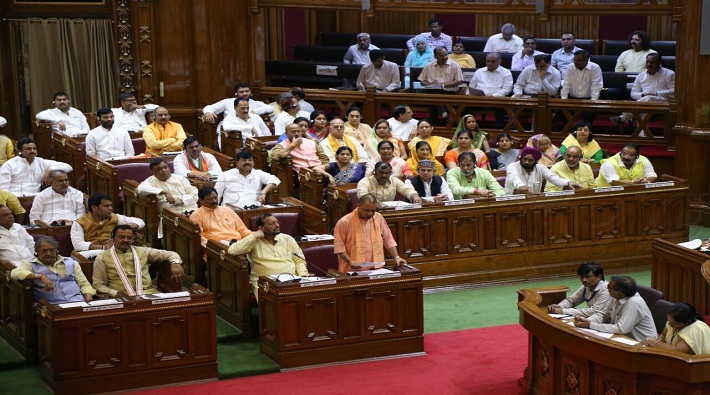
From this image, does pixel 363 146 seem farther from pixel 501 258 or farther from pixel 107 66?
pixel 107 66

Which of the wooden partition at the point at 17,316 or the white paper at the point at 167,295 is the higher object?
the white paper at the point at 167,295

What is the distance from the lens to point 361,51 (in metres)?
14.5

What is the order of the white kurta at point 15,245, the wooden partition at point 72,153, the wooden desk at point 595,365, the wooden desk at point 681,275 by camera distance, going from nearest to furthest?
the wooden desk at point 595,365 < the white kurta at point 15,245 < the wooden desk at point 681,275 < the wooden partition at point 72,153

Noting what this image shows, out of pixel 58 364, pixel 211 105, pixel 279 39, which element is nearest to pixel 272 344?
pixel 58 364

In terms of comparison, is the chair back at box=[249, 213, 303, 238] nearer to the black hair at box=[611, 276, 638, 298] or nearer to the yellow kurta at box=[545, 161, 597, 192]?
the yellow kurta at box=[545, 161, 597, 192]

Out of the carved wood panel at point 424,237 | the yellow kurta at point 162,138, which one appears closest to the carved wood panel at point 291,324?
the carved wood panel at point 424,237

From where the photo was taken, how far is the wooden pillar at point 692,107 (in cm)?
1177

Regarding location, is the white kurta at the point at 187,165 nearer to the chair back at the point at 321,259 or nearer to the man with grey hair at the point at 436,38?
the chair back at the point at 321,259

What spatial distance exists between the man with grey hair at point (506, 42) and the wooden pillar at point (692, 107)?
2.88 meters

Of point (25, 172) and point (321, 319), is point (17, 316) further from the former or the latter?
point (25, 172)

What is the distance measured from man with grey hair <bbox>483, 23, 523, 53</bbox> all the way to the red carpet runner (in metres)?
6.84

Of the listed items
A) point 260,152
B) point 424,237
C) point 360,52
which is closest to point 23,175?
point 260,152

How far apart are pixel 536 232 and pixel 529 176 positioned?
555 millimetres

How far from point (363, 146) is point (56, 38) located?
415 cm
